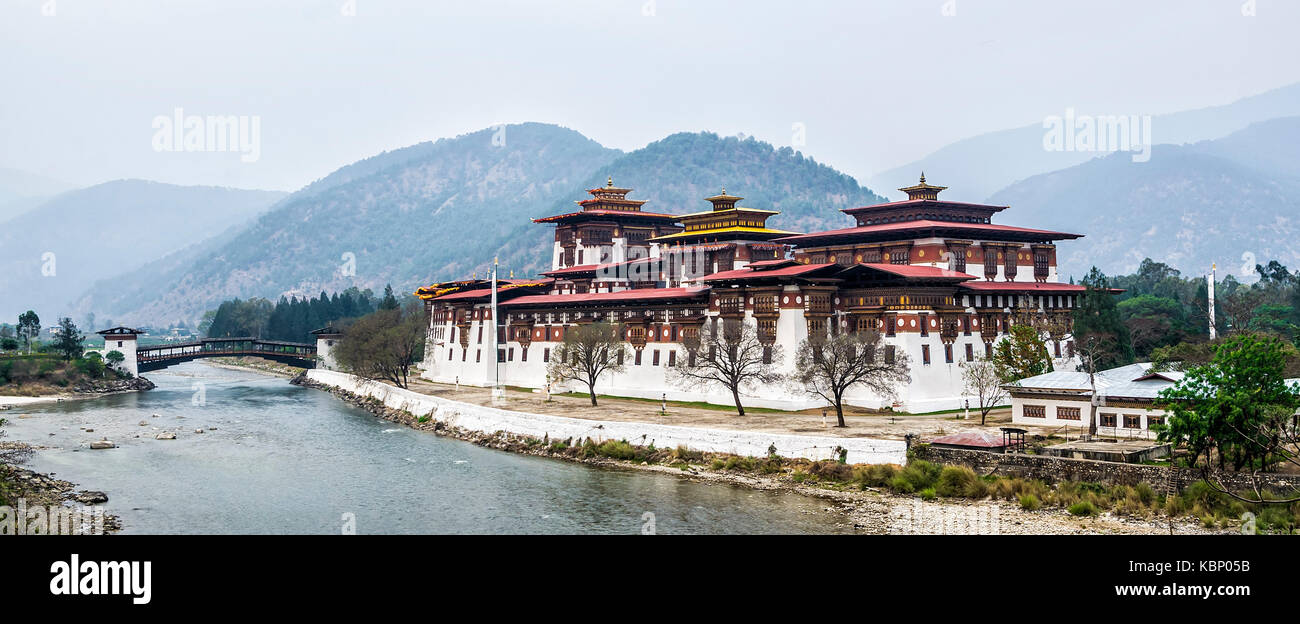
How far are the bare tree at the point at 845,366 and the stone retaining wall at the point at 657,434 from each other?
311 inches

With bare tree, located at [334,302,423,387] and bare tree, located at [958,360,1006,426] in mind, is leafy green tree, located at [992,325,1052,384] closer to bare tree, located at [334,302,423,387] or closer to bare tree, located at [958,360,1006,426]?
bare tree, located at [958,360,1006,426]

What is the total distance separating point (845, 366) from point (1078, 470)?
20154 mm

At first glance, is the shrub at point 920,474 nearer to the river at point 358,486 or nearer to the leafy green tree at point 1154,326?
the river at point 358,486

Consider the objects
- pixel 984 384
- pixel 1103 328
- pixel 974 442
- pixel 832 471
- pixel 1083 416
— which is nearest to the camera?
pixel 974 442

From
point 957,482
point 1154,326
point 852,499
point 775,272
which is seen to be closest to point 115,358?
point 775,272

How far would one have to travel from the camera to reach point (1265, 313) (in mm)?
101625

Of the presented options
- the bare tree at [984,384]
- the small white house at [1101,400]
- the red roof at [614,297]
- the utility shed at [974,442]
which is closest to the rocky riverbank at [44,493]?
the utility shed at [974,442]

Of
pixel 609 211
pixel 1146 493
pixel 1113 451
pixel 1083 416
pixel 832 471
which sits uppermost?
pixel 609 211

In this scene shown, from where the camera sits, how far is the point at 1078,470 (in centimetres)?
4391

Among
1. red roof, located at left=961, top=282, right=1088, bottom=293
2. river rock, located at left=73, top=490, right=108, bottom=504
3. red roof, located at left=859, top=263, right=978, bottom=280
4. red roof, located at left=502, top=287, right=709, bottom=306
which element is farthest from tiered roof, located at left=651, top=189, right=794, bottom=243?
river rock, located at left=73, top=490, right=108, bottom=504

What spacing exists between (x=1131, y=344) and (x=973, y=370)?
59.4 feet

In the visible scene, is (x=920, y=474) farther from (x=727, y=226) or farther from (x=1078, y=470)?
(x=727, y=226)

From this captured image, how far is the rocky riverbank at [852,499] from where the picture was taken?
39.8 metres
